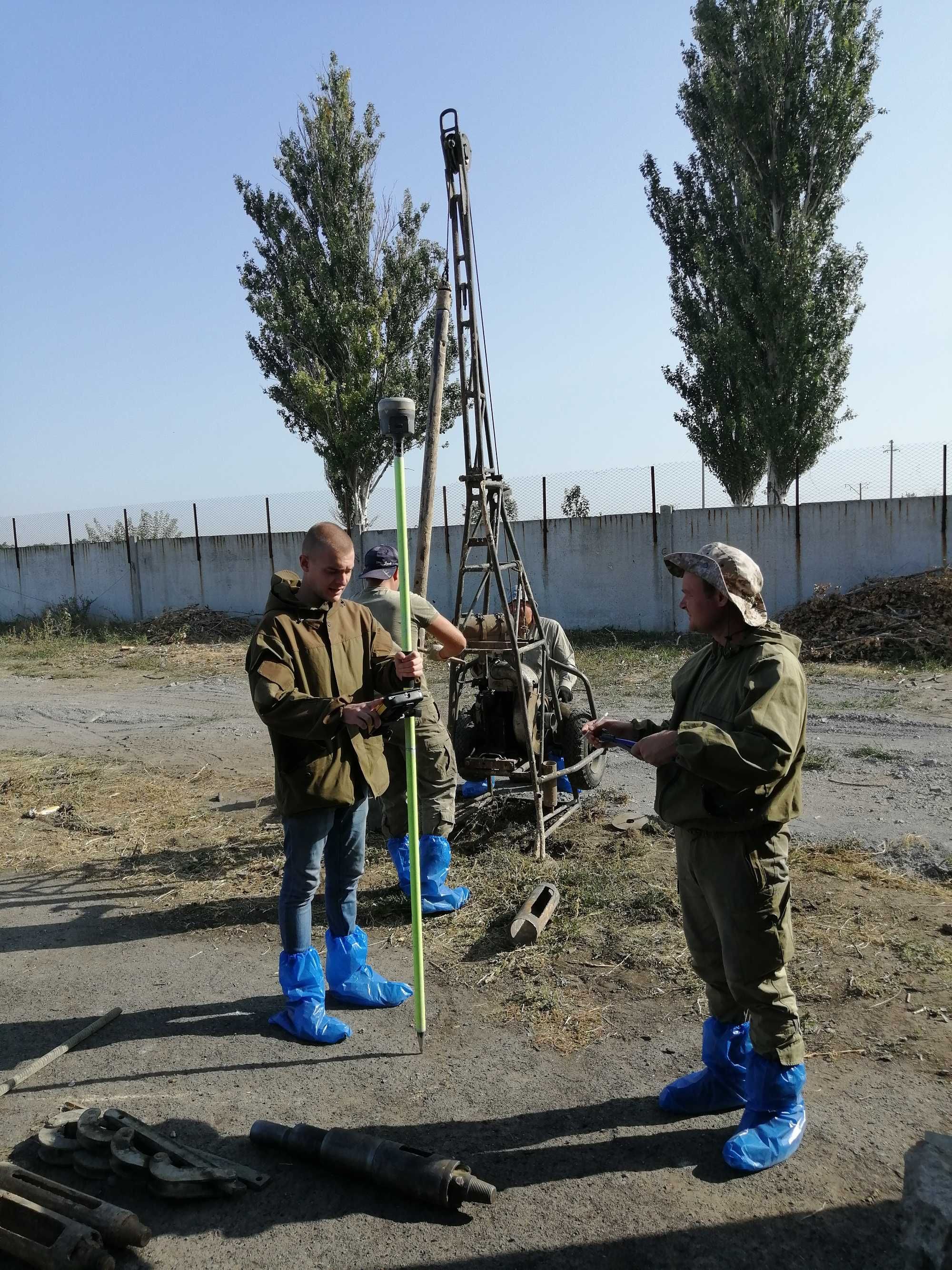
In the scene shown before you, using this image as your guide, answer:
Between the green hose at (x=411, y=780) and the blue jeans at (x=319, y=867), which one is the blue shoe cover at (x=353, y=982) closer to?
the blue jeans at (x=319, y=867)

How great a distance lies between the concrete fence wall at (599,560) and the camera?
1614 cm

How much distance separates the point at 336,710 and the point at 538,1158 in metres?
1.70

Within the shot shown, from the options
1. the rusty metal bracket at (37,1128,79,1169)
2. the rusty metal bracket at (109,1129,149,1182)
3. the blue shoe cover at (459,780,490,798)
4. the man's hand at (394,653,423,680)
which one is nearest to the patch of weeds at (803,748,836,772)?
the blue shoe cover at (459,780,490,798)

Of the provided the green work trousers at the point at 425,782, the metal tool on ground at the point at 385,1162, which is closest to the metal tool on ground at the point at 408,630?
the metal tool on ground at the point at 385,1162

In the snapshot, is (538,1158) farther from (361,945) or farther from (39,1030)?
(39,1030)

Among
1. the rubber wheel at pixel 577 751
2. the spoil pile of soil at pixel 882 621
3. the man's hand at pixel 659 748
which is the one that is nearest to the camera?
the man's hand at pixel 659 748

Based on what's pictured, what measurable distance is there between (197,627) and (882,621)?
47.0 feet

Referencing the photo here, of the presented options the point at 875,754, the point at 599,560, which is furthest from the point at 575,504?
the point at 875,754

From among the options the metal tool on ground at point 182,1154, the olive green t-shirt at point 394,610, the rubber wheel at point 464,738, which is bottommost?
the metal tool on ground at point 182,1154

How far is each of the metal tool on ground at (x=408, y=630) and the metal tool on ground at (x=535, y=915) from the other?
2.42 feet

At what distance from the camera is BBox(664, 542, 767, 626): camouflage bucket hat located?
9.35 feet

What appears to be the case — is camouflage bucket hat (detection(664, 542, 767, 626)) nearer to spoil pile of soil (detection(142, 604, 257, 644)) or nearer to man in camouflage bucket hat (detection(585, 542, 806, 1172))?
man in camouflage bucket hat (detection(585, 542, 806, 1172))

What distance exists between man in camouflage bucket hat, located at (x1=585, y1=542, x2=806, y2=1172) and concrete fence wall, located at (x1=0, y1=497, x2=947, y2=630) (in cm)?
1457

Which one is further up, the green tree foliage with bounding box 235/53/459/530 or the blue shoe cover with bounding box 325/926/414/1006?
the green tree foliage with bounding box 235/53/459/530
